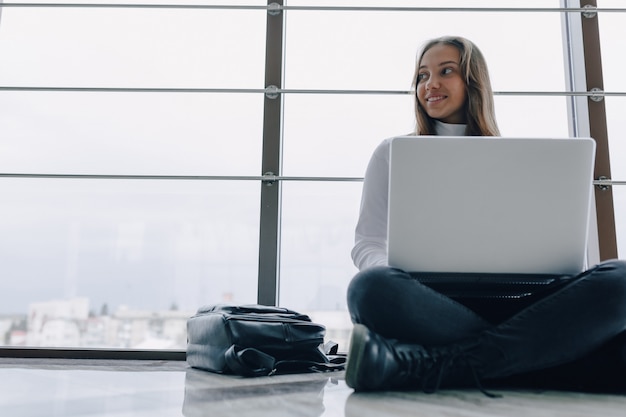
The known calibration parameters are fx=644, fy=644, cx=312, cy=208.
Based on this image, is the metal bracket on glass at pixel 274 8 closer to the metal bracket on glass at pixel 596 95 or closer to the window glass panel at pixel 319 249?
the window glass panel at pixel 319 249

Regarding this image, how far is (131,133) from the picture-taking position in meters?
2.47

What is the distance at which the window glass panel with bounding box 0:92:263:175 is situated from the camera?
242 cm

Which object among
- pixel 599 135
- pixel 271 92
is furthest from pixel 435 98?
pixel 599 135

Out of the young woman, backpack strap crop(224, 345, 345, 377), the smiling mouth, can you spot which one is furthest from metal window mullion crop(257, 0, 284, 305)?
the young woman

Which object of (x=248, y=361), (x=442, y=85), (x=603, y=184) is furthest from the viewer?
(x=603, y=184)

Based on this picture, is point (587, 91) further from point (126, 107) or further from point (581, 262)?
point (126, 107)

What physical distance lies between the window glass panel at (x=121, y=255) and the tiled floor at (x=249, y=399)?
699 mm

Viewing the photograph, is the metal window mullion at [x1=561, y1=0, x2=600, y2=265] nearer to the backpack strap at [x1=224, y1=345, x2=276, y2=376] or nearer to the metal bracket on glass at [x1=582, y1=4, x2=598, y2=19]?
the metal bracket on glass at [x1=582, y1=4, x2=598, y2=19]

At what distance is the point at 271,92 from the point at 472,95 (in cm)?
80

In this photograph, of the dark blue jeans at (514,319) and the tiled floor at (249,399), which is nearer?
the tiled floor at (249,399)

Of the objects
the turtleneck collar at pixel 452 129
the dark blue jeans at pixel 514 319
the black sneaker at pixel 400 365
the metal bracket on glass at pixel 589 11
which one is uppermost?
the metal bracket on glass at pixel 589 11

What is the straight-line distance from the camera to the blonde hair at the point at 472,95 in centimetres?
190

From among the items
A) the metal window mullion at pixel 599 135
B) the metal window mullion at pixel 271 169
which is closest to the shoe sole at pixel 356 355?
the metal window mullion at pixel 271 169

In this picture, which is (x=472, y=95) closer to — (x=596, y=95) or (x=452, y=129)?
(x=452, y=129)
